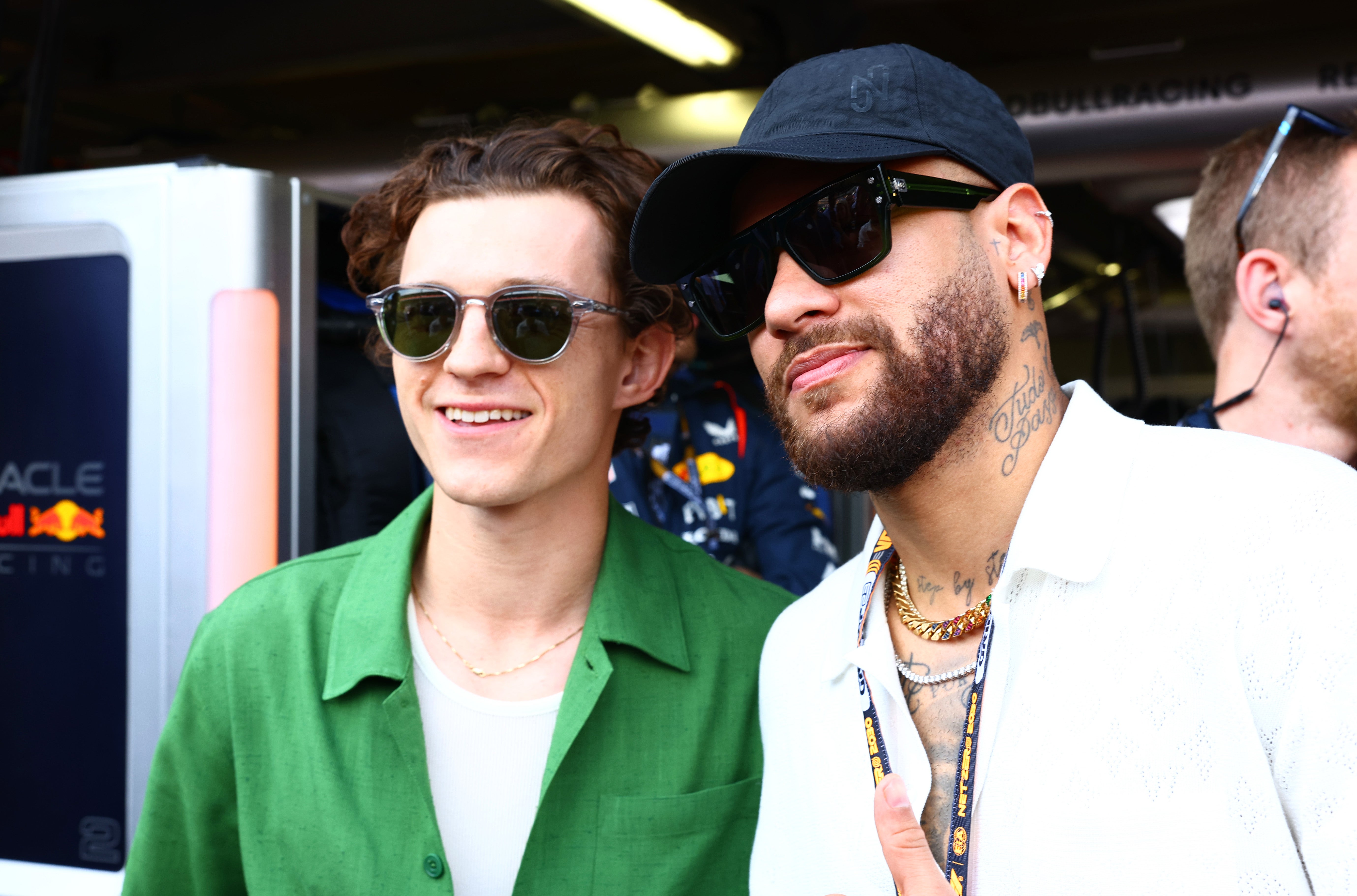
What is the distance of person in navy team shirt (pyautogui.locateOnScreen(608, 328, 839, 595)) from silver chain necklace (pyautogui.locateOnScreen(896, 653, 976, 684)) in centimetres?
182

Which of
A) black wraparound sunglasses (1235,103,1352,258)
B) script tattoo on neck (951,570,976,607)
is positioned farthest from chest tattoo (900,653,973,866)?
black wraparound sunglasses (1235,103,1352,258)

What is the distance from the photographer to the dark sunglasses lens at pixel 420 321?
5.39 ft

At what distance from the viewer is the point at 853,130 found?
1.33 meters

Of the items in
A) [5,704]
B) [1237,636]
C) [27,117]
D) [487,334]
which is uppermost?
[27,117]

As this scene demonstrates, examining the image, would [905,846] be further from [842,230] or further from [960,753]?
[842,230]

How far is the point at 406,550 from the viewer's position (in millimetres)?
1751

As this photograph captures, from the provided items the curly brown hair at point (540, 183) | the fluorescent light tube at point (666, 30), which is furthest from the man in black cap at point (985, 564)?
the fluorescent light tube at point (666, 30)

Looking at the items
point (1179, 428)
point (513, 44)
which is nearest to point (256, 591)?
point (1179, 428)

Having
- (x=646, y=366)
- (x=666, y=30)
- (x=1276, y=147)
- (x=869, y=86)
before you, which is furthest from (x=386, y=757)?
(x=666, y=30)

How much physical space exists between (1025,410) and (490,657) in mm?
902

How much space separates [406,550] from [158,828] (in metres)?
0.55

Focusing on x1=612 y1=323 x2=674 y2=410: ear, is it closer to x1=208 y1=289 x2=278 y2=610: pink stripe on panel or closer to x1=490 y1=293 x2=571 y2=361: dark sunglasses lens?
x1=490 y1=293 x2=571 y2=361: dark sunglasses lens

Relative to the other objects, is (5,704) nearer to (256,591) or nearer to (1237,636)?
(256,591)

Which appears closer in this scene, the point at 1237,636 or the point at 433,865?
the point at 1237,636
